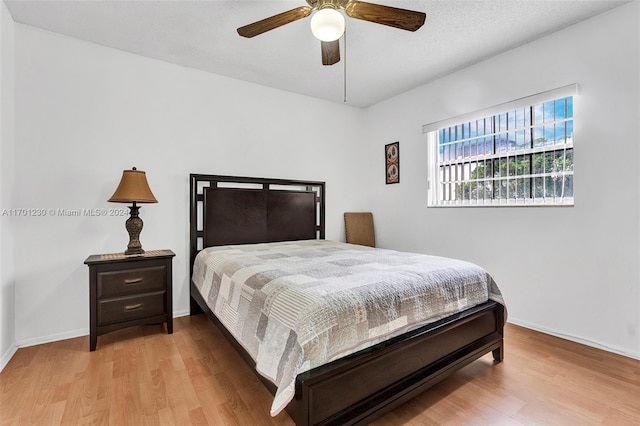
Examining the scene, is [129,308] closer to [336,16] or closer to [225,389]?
[225,389]

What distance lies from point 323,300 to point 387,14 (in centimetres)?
170

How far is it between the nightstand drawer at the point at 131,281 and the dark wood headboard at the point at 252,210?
54 centimetres

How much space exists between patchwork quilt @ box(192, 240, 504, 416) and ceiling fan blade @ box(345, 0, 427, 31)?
5.08ft

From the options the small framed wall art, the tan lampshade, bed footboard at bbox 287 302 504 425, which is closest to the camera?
bed footboard at bbox 287 302 504 425

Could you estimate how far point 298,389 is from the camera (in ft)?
4.22

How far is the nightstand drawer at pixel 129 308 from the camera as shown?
7.95 ft

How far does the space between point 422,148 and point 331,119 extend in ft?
4.39

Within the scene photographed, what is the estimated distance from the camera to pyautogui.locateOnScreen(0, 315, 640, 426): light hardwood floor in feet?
5.28

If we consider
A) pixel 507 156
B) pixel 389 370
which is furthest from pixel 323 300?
pixel 507 156

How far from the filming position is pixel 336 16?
1.74m

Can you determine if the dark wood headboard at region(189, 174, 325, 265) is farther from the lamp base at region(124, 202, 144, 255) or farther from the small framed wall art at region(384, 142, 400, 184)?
the small framed wall art at region(384, 142, 400, 184)

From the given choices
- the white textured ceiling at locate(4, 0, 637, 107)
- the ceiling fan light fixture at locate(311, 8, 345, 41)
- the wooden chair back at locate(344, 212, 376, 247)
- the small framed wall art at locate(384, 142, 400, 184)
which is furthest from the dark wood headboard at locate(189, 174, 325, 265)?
the ceiling fan light fixture at locate(311, 8, 345, 41)

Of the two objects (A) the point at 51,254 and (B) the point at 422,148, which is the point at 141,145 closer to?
(A) the point at 51,254

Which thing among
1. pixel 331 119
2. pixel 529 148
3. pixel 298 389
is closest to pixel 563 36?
pixel 529 148
